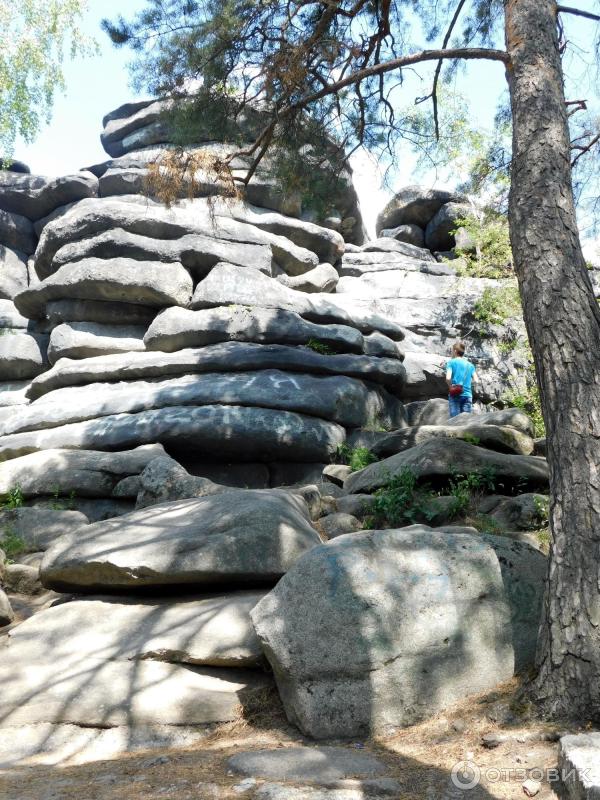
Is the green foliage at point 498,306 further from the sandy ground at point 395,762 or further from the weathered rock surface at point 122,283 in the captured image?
the sandy ground at point 395,762

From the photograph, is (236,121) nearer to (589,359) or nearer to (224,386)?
(224,386)

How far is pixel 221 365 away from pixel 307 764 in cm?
945

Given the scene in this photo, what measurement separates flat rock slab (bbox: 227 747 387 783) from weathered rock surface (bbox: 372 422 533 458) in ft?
18.0

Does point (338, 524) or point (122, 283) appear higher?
point (122, 283)

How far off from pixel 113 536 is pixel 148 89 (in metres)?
5.87

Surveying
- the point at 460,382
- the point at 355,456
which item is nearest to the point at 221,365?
the point at 355,456

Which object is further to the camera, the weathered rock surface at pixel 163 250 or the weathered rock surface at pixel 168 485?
the weathered rock surface at pixel 163 250

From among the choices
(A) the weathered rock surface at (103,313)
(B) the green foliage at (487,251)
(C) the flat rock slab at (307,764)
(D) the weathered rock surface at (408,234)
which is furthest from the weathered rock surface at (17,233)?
(C) the flat rock slab at (307,764)

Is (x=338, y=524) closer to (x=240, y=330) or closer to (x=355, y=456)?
(x=355, y=456)

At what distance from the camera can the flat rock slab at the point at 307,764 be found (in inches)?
153

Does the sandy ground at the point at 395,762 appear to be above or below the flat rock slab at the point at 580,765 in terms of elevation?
below

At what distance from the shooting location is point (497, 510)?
25.8 feet

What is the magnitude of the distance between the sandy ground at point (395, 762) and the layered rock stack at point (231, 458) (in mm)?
206

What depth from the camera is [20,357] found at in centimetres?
1560
